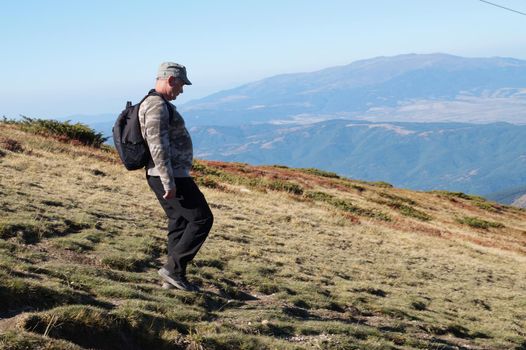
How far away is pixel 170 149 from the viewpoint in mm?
7801

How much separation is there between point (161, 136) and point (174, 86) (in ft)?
2.50

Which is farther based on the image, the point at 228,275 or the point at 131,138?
the point at 228,275

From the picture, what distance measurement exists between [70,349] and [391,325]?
6.16m

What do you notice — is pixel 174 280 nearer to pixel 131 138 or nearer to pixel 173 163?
pixel 173 163

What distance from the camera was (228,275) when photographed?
1116cm

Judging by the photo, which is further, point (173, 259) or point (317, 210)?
point (317, 210)

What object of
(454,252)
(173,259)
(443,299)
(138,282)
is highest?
(173,259)

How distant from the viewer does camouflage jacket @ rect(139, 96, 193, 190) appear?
24.5 ft

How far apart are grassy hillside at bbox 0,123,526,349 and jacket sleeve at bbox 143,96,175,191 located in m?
1.74

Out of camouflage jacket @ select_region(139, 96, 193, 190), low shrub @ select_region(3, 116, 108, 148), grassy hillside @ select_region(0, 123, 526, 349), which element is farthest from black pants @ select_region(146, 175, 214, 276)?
low shrub @ select_region(3, 116, 108, 148)

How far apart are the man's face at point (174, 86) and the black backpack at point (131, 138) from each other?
0.46ft

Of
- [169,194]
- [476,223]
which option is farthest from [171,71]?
[476,223]

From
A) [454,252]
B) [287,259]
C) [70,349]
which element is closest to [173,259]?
[70,349]

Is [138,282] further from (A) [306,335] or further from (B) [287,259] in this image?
(B) [287,259]
